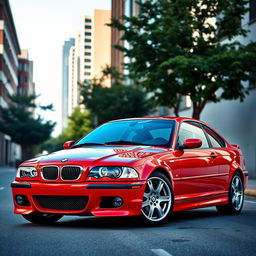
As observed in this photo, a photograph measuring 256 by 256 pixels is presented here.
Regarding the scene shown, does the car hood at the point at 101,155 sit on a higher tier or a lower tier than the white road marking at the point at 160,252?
higher

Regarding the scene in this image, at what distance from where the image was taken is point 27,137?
74250 mm

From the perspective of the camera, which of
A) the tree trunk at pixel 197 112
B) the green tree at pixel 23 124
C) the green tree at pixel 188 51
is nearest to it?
the green tree at pixel 188 51

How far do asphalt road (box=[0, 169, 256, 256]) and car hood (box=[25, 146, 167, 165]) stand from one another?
0.85 m

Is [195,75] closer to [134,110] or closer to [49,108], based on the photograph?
[134,110]

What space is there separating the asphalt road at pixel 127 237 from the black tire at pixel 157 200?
0.16 m

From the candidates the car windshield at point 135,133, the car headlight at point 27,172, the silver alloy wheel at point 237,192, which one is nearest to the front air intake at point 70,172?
the car headlight at point 27,172

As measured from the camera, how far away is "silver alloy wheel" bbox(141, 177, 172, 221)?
7954mm

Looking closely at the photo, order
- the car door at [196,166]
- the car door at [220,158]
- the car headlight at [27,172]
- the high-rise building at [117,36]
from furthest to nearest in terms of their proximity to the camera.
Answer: the high-rise building at [117,36], the car door at [220,158], the car door at [196,166], the car headlight at [27,172]

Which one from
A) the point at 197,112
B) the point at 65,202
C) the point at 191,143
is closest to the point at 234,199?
the point at 191,143

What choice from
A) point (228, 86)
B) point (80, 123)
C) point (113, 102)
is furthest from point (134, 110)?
point (80, 123)

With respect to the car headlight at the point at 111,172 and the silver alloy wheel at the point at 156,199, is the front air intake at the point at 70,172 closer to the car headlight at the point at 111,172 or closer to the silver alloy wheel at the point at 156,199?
the car headlight at the point at 111,172

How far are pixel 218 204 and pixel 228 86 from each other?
49.3ft

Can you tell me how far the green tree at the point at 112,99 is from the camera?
136ft

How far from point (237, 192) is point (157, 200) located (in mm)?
2664
